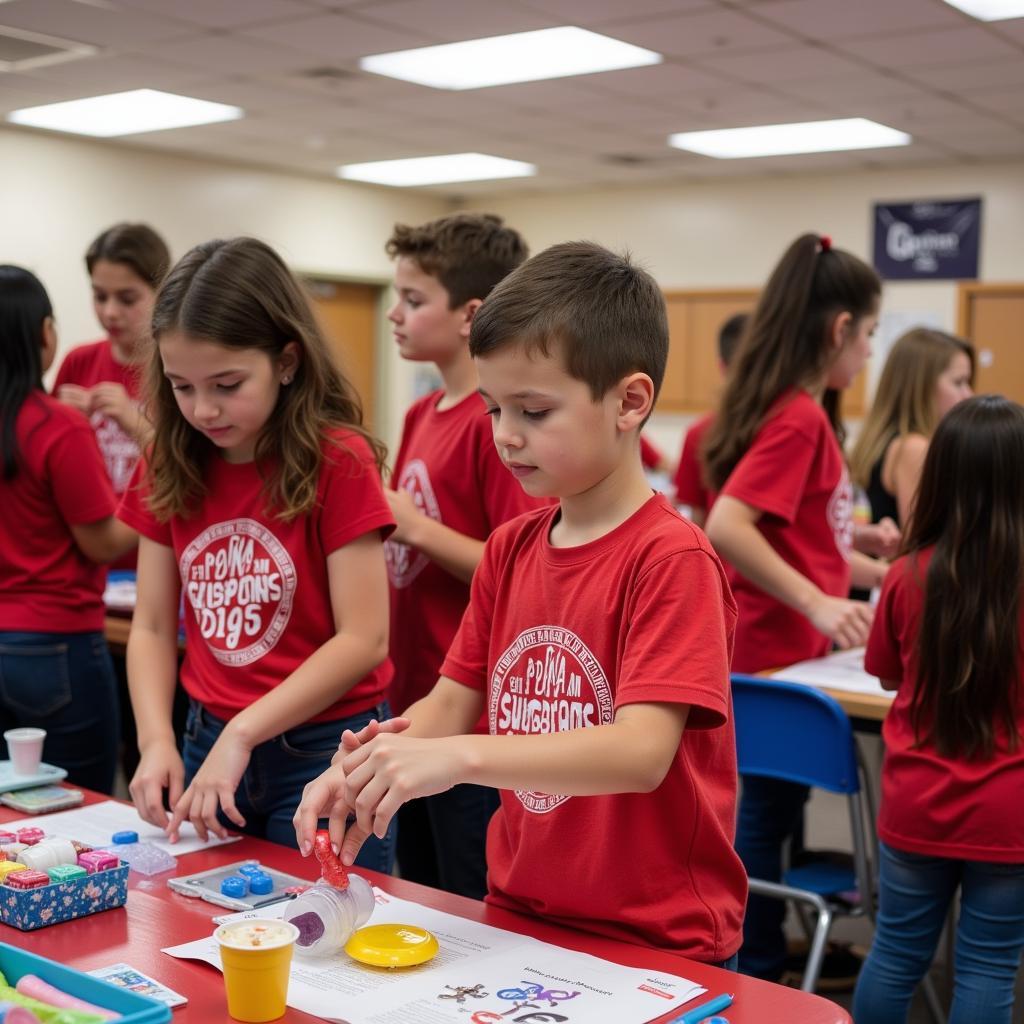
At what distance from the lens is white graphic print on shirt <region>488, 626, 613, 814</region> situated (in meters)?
1.34

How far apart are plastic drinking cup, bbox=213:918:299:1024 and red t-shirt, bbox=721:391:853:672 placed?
5.54ft

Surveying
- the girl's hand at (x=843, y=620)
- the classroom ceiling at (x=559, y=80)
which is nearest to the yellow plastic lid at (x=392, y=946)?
the girl's hand at (x=843, y=620)

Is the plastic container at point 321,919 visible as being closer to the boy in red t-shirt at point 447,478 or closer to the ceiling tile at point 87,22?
the boy in red t-shirt at point 447,478

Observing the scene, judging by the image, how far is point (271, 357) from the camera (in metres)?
1.79

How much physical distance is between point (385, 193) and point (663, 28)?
497 centimetres

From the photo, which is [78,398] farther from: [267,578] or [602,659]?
[602,659]

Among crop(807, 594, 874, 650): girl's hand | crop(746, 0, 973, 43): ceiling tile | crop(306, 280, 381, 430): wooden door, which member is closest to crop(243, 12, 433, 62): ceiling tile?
crop(746, 0, 973, 43): ceiling tile

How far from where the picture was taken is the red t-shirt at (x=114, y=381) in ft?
11.1

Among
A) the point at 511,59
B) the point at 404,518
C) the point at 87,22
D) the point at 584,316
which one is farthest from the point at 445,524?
the point at 511,59

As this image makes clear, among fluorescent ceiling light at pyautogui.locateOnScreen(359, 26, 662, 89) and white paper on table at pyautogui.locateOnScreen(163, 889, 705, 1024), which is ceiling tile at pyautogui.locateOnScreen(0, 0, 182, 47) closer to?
fluorescent ceiling light at pyautogui.locateOnScreen(359, 26, 662, 89)

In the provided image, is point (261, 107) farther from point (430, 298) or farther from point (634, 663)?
point (634, 663)

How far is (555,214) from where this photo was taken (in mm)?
10023

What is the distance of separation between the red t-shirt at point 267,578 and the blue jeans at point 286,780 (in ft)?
0.10

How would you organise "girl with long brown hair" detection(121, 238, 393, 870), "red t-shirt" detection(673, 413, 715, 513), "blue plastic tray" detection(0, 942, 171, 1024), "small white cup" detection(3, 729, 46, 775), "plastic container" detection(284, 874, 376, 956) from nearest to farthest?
"blue plastic tray" detection(0, 942, 171, 1024) < "plastic container" detection(284, 874, 376, 956) < "girl with long brown hair" detection(121, 238, 393, 870) < "small white cup" detection(3, 729, 46, 775) < "red t-shirt" detection(673, 413, 715, 513)
